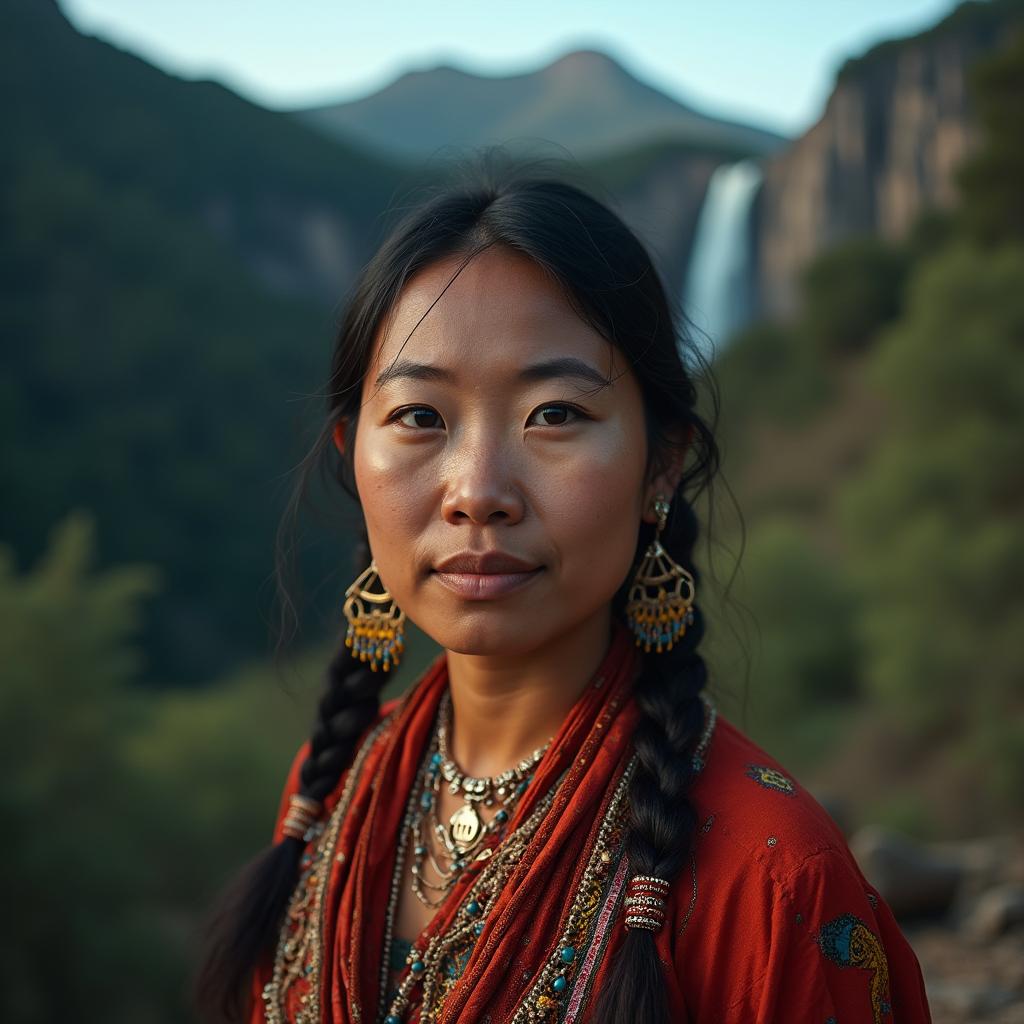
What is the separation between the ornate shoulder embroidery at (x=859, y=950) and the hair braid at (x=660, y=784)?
20cm

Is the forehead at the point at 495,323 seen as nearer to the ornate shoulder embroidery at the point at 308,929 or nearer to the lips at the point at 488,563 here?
the lips at the point at 488,563

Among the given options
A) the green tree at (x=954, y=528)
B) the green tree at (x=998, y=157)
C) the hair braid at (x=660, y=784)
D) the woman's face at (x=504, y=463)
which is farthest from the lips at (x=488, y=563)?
the green tree at (x=998, y=157)

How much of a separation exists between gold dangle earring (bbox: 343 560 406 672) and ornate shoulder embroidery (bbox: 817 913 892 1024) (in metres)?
0.80

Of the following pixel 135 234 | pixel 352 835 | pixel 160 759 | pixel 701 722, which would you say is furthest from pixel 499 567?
pixel 135 234

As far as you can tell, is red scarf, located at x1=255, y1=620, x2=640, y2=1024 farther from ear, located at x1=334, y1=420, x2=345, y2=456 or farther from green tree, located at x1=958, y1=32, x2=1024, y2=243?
green tree, located at x1=958, y1=32, x2=1024, y2=243

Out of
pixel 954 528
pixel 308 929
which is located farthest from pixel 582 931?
pixel 954 528

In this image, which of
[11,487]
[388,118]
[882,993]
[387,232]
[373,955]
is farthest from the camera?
[11,487]

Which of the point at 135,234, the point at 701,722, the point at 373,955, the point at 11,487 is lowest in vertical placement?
the point at 373,955

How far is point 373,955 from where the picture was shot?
5.55ft

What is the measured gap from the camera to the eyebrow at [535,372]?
153cm

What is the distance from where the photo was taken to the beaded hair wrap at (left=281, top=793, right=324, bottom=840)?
74.5 inches

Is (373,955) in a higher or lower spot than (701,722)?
lower

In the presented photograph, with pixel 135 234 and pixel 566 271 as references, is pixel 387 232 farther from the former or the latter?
pixel 135 234

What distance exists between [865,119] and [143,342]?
21632 millimetres
